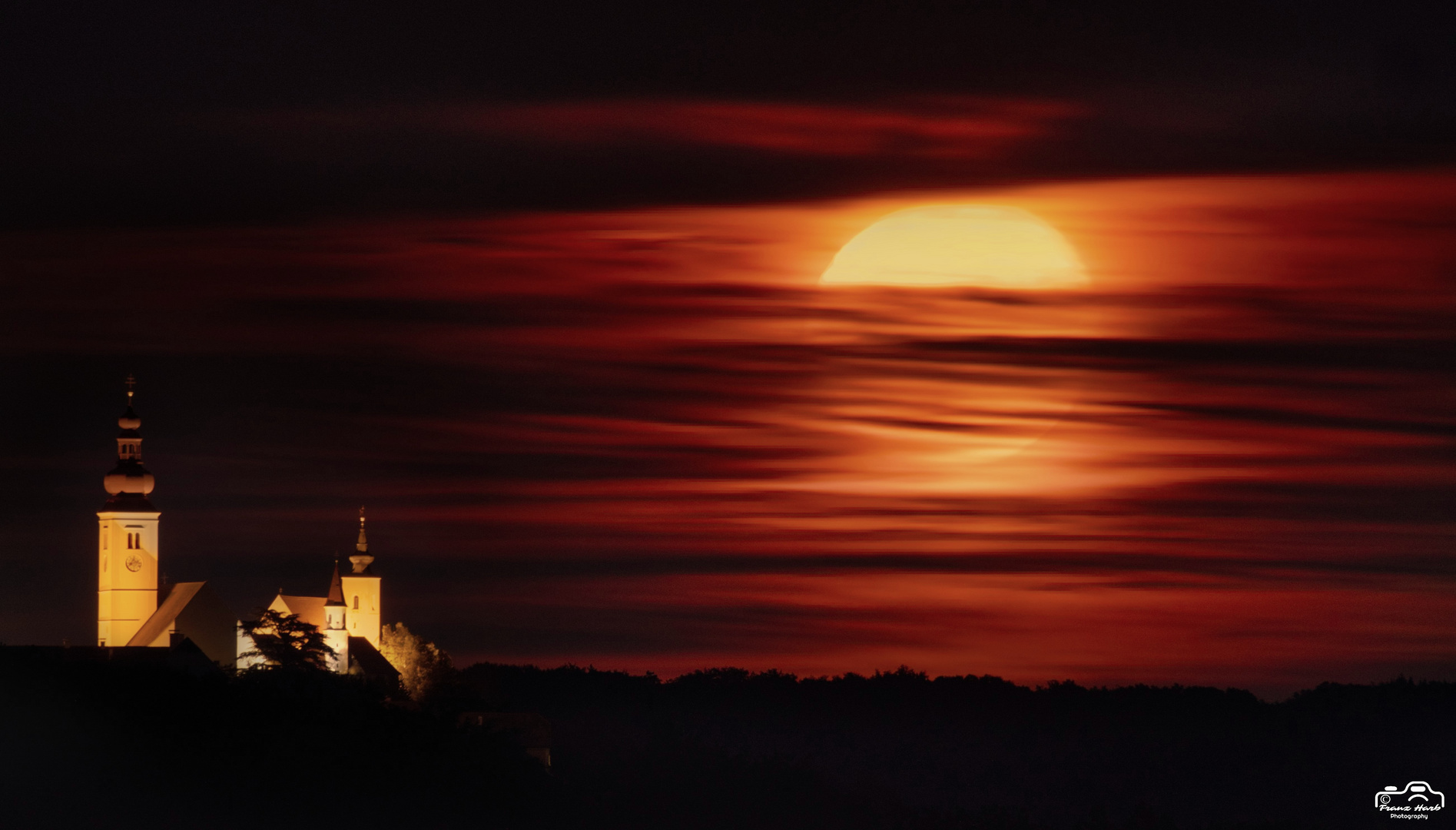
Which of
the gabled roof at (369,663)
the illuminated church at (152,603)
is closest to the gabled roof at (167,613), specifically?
the illuminated church at (152,603)

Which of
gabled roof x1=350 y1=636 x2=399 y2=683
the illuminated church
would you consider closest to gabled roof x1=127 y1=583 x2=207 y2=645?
the illuminated church

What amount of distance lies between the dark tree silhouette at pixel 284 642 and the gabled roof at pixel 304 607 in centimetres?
801

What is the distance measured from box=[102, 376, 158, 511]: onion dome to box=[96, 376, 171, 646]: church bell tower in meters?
0.04

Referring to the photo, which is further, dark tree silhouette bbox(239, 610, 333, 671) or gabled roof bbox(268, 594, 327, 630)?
gabled roof bbox(268, 594, 327, 630)

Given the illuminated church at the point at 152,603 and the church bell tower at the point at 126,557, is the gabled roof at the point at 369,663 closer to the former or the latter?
the illuminated church at the point at 152,603

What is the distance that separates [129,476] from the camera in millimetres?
116062

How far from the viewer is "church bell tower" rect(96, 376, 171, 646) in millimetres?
113250

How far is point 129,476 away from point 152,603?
7.31m

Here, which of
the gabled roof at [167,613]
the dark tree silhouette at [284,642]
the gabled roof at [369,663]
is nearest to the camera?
the dark tree silhouette at [284,642]

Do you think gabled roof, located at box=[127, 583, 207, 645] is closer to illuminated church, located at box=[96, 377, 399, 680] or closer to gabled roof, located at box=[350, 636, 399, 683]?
illuminated church, located at box=[96, 377, 399, 680]

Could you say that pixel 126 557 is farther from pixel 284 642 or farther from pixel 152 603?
pixel 284 642

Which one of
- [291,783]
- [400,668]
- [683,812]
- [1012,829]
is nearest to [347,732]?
[291,783]

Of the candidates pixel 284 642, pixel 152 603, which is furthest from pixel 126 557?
pixel 284 642

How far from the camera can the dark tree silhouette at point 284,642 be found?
106m
